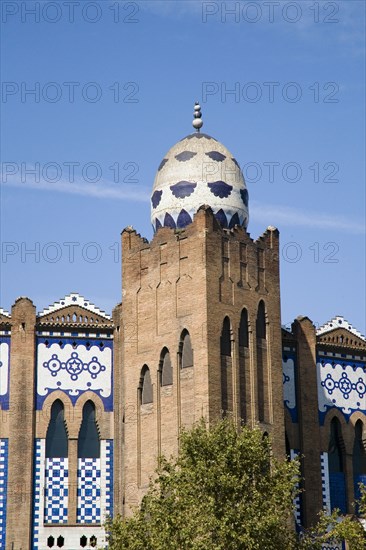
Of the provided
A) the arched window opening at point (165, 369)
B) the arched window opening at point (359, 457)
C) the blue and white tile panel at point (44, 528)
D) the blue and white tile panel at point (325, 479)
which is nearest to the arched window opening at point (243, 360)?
the arched window opening at point (165, 369)

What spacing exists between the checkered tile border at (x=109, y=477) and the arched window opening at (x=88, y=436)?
0.28 metres

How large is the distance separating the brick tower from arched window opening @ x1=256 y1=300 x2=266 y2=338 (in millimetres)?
26

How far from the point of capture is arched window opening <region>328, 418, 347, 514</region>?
115 ft

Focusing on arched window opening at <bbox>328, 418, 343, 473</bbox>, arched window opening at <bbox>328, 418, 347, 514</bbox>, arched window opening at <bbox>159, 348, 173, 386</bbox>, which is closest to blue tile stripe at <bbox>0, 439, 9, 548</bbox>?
arched window opening at <bbox>159, 348, 173, 386</bbox>

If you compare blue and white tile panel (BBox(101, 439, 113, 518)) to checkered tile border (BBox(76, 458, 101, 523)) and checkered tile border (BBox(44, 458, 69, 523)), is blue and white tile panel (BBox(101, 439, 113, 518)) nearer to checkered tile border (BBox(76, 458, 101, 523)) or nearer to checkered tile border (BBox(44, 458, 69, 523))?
checkered tile border (BBox(76, 458, 101, 523))

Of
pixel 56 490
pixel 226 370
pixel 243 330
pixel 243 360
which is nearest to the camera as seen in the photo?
pixel 226 370

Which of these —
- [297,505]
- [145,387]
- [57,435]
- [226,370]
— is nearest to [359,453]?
[297,505]

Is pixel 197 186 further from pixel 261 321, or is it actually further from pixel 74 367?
pixel 74 367

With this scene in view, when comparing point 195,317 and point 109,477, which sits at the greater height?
point 195,317

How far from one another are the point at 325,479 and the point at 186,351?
20.8 feet

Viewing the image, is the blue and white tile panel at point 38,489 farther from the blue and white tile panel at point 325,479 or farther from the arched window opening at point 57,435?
the blue and white tile panel at point 325,479

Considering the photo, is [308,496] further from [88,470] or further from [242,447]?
[242,447]

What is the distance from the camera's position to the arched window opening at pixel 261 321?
3259cm

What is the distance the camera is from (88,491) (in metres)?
32.4
